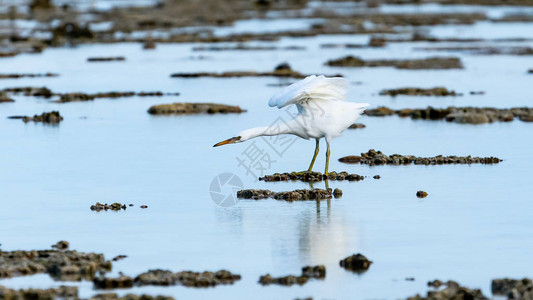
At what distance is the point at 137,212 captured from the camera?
11.0 m

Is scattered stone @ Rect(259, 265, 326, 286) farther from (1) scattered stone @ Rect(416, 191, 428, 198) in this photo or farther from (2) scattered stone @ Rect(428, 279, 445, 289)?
(1) scattered stone @ Rect(416, 191, 428, 198)

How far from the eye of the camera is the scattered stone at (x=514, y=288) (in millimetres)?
7432

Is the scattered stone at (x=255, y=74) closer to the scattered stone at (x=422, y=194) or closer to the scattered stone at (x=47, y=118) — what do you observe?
the scattered stone at (x=47, y=118)

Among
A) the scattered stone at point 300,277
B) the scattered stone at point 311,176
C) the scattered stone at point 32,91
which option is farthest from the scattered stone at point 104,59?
the scattered stone at point 300,277

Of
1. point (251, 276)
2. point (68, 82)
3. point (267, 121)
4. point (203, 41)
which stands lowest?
point (251, 276)

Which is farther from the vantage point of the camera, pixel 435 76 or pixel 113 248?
pixel 435 76

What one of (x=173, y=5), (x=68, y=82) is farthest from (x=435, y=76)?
(x=173, y=5)

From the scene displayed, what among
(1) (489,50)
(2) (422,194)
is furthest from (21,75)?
(2) (422,194)

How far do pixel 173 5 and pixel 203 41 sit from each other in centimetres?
2737

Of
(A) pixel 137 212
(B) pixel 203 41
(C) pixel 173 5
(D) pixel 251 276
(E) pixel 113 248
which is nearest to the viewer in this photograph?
(D) pixel 251 276

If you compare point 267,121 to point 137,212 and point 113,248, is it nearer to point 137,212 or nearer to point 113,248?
point 137,212

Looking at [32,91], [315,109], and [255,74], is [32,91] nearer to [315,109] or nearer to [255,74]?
[255,74]

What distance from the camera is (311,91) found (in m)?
11.8

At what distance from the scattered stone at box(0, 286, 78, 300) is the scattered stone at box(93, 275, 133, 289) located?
27cm
